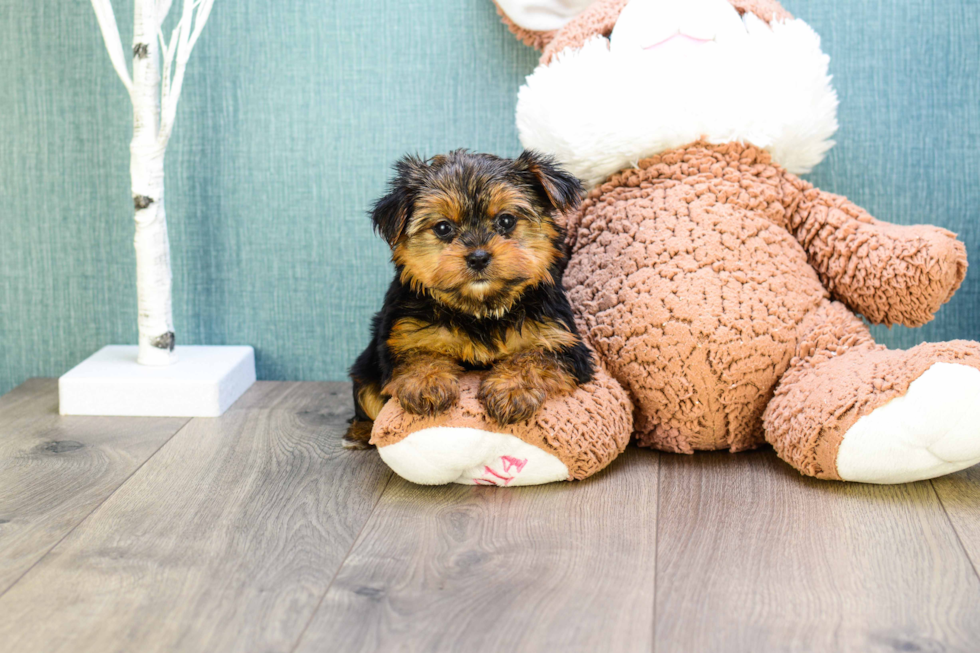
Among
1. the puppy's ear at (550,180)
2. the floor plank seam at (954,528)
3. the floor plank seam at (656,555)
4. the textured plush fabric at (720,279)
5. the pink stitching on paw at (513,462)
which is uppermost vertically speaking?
the puppy's ear at (550,180)

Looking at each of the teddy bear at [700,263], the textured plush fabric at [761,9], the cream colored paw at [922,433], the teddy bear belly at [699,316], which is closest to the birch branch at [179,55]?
the teddy bear at [700,263]

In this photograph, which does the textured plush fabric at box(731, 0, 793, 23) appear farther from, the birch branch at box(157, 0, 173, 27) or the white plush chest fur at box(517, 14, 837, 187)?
the birch branch at box(157, 0, 173, 27)

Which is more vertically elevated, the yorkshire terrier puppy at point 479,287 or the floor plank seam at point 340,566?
the yorkshire terrier puppy at point 479,287

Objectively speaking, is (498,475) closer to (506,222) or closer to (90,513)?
(506,222)

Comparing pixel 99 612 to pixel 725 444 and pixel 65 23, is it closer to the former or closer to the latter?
pixel 725 444

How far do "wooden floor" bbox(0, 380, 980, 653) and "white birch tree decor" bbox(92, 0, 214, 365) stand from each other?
448mm

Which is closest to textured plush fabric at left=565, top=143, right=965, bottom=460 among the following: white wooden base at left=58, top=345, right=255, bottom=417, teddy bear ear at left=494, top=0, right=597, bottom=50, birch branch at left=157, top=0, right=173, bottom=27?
teddy bear ear at left=494, top=0, right=597, bottom=50

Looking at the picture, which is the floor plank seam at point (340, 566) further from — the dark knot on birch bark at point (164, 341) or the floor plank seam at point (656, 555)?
the dark knot on birch bark at point (164, 341)

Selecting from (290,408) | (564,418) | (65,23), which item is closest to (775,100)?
(564,418)

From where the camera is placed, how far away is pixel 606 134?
83.3 inches

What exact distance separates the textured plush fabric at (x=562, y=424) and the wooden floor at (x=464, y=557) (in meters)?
0.08

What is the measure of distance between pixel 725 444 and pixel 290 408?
1.21 m

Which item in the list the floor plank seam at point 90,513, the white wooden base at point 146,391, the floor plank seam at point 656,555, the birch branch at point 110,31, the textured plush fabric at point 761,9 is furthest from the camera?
the white wooden base at point 146,391

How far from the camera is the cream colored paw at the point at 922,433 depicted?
5.68ft
